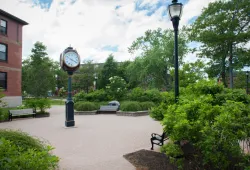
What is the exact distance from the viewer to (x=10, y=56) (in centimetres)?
2245

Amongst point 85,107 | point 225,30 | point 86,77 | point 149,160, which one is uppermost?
point 225,30

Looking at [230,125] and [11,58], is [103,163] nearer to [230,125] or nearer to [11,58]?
[230,125]

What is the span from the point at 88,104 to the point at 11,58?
12709mm

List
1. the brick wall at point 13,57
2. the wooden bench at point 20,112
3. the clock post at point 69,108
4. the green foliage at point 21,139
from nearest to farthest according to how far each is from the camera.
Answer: the green foliage at point 21,139, the clock post at point 69,108, the wooden bench at point 20,112, the brick wall at point 13,57

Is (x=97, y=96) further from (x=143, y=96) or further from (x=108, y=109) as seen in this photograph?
(x=143, y=96)

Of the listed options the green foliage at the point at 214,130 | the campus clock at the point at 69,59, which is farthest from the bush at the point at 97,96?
the green foliage at the point at 214,130

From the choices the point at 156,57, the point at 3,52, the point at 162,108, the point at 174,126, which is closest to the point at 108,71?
the point at 156,57

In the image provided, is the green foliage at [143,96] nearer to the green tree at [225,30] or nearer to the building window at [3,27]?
the green tree at [225,30]

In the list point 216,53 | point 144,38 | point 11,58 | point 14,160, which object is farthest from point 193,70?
point 144,38

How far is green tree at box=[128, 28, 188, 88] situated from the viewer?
29.1 m

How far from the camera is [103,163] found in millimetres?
5000

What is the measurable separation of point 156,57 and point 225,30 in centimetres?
1009

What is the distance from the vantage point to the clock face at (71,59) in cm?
1031

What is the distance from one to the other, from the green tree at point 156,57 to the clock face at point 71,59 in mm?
19677
